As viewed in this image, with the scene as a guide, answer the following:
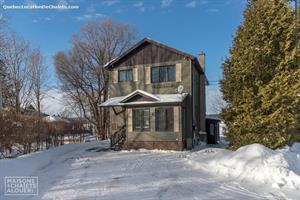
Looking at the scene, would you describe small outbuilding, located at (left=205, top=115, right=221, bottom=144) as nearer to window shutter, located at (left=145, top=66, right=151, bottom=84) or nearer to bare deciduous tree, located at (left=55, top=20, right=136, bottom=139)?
window shutter, located at (left=145, top=66, right=151, bottom=84)

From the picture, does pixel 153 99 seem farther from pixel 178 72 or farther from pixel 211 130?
pixel 211 130

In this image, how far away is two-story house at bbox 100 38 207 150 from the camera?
660 inches

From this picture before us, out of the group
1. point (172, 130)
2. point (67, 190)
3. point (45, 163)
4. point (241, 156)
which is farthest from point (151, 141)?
point (67, 190)

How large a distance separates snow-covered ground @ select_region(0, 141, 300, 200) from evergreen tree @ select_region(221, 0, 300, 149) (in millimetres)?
2616

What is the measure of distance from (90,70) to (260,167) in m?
26.6

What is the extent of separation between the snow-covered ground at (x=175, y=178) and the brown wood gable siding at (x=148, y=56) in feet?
29.7

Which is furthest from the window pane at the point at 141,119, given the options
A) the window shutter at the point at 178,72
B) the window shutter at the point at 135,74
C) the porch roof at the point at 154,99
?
the window shutter at the point at 178,72

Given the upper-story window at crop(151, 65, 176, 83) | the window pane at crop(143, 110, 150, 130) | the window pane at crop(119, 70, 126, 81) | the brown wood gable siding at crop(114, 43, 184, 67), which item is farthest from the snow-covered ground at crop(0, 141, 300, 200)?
the window pane at crop(119, 70, 126, 81)

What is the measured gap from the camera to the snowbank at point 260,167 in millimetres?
7168

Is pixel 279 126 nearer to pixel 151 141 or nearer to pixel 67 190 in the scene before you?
pixel 151 141

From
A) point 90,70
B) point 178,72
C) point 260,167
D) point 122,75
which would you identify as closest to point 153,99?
point 178,72

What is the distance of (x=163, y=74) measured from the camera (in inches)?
723

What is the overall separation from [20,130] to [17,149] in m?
1.11

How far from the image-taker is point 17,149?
13.8 meters
